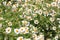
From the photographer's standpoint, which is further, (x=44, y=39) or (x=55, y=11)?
(x=55, y=11)

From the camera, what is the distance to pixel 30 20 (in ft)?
12.5

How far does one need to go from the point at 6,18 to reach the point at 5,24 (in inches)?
7.9

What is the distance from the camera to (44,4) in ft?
14.5

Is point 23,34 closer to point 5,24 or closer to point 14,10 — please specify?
point 5,24

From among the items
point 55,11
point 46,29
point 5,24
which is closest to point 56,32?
point 46,29

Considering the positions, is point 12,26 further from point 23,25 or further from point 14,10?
point 14,10

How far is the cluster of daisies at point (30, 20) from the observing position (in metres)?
3.49

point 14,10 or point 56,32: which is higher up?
point 14,10

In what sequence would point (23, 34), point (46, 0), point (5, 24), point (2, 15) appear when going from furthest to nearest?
point (46, 0) < point (2, 15) < point (5, 24) < point (23, 34)

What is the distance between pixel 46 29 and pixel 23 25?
449mm

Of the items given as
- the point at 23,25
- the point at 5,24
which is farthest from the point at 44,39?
the point at 5,24

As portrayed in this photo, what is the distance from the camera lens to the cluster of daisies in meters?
3.49

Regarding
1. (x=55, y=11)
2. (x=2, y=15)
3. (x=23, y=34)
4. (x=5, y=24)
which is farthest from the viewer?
(x=55, y=11)

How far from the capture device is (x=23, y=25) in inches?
143
